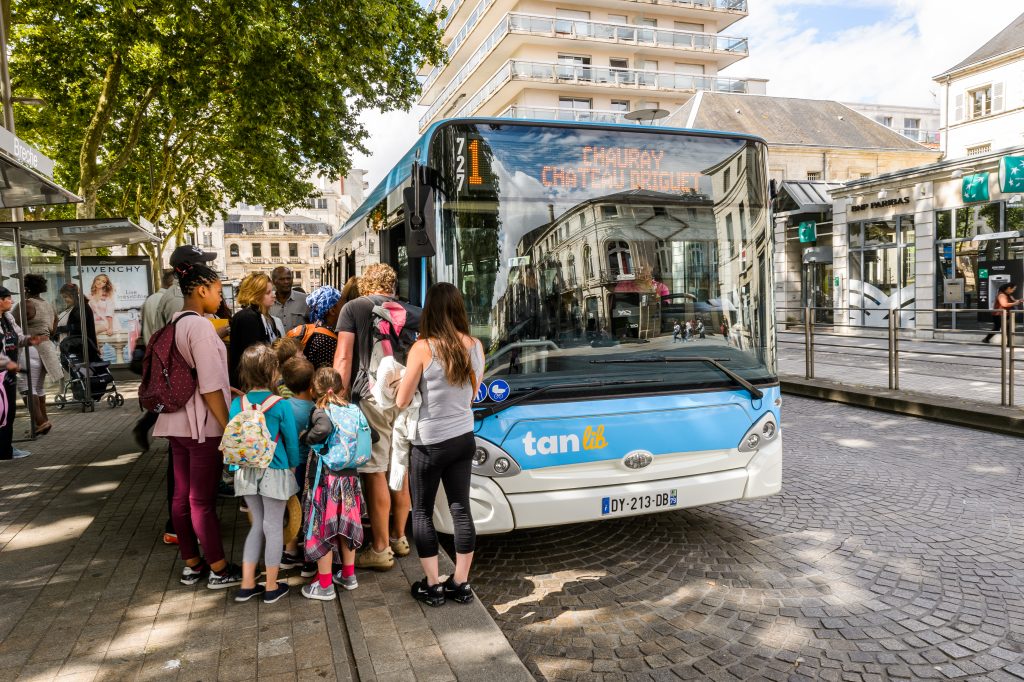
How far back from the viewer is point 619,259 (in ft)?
14.3

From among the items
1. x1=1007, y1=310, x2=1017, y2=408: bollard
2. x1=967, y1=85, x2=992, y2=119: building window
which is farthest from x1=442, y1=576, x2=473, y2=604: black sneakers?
x1=967, y1=85, x2=992, y2=119: building window

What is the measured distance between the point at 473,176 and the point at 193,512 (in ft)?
7.90

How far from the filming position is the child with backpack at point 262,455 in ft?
12.0

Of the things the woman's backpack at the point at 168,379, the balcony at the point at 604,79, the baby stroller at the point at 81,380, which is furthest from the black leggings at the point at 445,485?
the balcony at the point at 604,79

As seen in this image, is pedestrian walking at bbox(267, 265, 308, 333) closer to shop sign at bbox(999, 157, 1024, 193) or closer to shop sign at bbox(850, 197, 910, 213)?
shop sign at bbox(999, 157, 1024, 193)

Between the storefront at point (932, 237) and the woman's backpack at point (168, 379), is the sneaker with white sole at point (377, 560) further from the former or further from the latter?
the storefront at point (932, 237)

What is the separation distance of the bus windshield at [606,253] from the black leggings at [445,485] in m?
0.61

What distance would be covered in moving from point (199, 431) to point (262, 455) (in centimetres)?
45

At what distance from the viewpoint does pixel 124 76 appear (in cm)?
1516

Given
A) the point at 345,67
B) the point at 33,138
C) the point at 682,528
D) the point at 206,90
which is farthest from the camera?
the point at 33,138

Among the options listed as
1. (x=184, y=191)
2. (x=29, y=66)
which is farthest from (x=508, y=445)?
(x=184, y=191)

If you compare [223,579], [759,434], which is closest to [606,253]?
[759,434]

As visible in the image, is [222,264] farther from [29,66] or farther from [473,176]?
[473,176]

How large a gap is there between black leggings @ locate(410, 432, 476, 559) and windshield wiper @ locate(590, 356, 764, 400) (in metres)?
1.10
